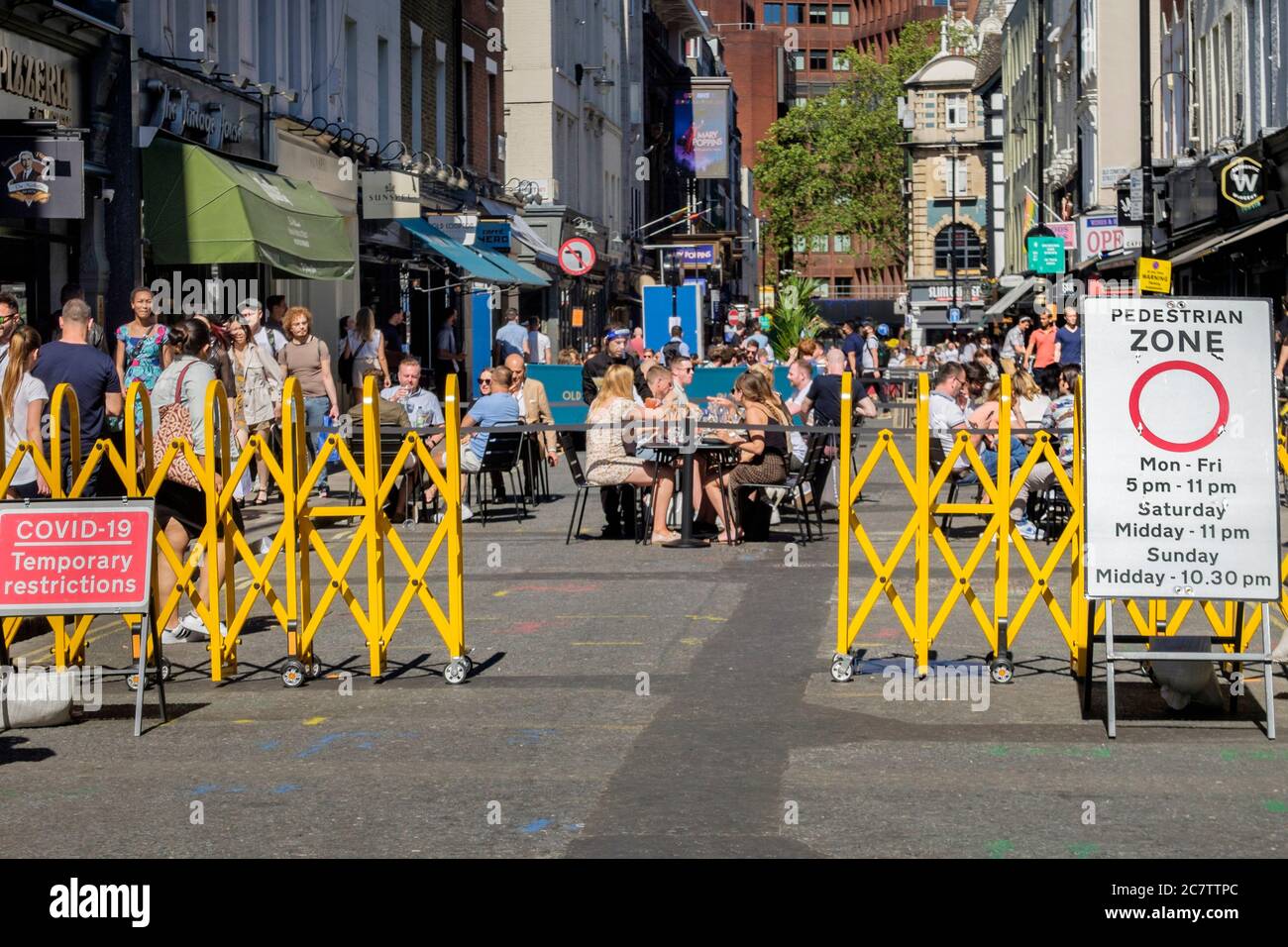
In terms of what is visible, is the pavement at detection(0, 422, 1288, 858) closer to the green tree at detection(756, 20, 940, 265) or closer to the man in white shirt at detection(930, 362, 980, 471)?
the man in white shirt at detection(930, 362, 980, 471)

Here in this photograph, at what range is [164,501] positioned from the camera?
11.2 meters

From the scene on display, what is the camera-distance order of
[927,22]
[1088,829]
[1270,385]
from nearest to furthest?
[1088,829]
[1270,385]
[927,22]

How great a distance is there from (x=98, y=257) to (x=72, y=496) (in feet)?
38.0

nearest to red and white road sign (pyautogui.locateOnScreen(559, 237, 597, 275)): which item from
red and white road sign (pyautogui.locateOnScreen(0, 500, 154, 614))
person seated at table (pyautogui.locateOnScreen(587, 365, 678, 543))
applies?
person seated at table (pyautogui.locateOnScreen(587, 365, 678, 543))

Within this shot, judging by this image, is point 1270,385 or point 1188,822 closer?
point 1188,822

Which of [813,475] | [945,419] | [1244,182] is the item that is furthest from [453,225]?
[813,475]

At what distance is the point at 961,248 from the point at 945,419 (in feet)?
353

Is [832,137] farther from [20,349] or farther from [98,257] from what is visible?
[20,349]

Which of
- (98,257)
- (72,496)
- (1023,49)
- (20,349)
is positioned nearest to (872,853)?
(72,496)

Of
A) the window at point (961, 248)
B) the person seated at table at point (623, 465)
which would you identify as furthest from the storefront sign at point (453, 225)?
the window at point (961, 248)

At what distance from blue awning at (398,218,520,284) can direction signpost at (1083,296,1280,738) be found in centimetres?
2765

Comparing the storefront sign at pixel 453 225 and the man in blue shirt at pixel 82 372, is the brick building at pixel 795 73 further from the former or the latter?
the man in blue shirt at pixel 82 372

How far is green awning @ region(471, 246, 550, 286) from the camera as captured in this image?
39531 millimetres
